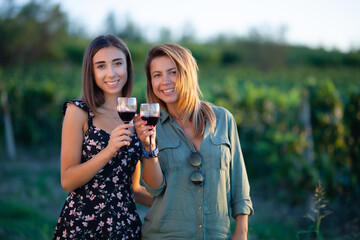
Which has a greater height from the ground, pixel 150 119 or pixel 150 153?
pixel 150 119

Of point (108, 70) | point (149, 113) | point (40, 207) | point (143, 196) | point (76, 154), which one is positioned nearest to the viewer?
point (149, 113)

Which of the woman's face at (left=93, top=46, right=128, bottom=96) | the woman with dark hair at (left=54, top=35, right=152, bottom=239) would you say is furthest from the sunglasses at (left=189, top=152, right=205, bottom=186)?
the woman's face at (left=93, top=46, right=128, bottom=96)

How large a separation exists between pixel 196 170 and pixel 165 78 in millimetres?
715

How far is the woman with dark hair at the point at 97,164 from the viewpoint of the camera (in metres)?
2.39

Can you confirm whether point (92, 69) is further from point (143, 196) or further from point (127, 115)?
point (143, 196)

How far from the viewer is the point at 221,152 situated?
2467mm

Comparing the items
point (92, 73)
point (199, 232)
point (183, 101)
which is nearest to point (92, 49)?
point (92, 73)

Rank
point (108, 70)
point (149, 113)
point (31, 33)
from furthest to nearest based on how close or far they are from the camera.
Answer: point (31, 33)
point (108, 70)
point (149, 113)

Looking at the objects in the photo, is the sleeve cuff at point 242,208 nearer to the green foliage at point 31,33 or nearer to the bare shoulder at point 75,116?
the bare shoulder at point 75,116

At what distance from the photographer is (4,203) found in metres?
5.35

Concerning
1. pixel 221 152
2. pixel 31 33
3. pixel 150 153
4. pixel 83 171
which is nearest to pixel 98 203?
pixel 83 171

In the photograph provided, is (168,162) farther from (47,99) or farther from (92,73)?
(47,99)

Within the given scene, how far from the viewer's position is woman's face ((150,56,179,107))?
2.53 meters

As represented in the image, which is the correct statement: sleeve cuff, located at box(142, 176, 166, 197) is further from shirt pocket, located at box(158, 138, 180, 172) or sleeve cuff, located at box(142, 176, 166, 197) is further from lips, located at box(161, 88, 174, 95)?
lips, located at box(161, 88, 174, 95)
